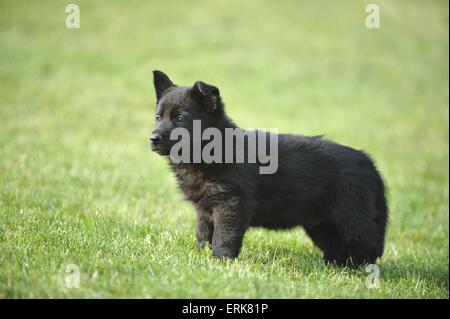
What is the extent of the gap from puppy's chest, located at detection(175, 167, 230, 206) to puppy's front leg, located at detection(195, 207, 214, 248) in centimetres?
12

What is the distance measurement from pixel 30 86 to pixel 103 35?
5314 mm

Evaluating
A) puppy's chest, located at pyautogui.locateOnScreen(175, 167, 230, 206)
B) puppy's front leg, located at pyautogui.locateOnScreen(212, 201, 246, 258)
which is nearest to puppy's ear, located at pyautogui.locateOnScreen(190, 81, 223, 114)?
puppy's chest, located at pyautogui.locateOnScreen(175, 167, 230, 206)

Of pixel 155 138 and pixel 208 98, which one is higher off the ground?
pixel 208 98

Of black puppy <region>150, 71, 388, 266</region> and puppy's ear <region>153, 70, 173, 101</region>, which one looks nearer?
black puppy <region>150, 71, 388, 266</region>

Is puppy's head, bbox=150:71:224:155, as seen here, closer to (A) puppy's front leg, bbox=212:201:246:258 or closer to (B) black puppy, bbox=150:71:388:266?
(B) black puppy, bbox=150:71:388:266

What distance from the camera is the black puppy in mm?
4773

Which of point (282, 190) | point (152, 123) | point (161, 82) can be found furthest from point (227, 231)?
point (152, 123)

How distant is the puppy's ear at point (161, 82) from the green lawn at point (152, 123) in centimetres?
141

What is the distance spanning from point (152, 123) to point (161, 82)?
8.42m

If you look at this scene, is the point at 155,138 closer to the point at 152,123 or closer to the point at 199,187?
the point at 199,187

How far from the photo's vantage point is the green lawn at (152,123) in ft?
13.7

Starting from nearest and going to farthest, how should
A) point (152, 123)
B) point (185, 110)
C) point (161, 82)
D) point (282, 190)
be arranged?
point (185, 110), point (282, 190), point (161, 82), point (152, 123)

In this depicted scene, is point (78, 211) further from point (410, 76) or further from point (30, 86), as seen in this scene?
point (410, 76)

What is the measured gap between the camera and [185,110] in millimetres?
4895
